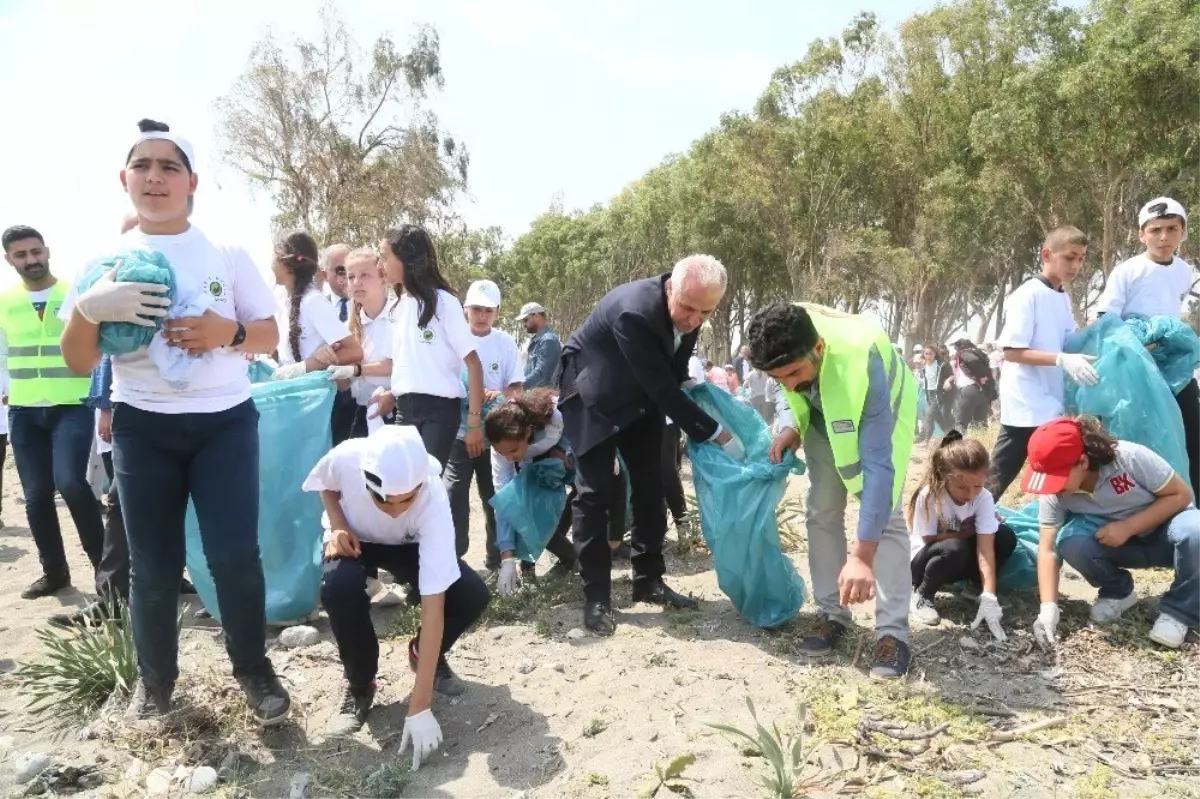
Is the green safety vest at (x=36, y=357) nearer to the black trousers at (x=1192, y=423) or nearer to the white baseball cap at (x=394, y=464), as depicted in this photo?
the white baseball cap at (x=394, y=464)

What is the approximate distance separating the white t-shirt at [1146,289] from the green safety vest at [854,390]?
1883 mm

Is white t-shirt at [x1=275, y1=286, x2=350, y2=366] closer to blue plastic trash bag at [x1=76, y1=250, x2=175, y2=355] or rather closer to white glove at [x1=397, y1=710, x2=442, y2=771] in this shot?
blue plastic trash bag at [x1=76, y1=250, x2=175, y2=355]

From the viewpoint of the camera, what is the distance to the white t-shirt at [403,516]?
246 centimetres

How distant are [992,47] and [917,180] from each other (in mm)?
3113

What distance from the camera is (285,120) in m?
17.8

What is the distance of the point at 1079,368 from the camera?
3.65 metres

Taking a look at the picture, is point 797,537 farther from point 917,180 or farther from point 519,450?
point 917,180

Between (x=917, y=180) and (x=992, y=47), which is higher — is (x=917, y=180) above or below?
below

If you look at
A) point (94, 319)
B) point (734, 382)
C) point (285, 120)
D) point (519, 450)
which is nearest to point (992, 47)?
point (734, 382)

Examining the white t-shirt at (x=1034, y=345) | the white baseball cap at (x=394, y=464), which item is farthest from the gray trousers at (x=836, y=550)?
the white baseball cap at (x=394, y=464)

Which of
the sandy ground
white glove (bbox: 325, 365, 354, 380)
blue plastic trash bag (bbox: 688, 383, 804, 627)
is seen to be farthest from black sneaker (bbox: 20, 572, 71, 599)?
blue plastic trash bag (bbox: 688, 383, 804, 627)

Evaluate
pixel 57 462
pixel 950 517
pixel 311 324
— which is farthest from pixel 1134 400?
pixel 57 462

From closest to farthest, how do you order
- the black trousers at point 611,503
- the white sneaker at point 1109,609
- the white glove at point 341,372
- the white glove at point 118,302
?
the white glove at point 118,302
the white sneaker at point 1109,609
the black trousers at point 611,503
the white glove at point 341,372

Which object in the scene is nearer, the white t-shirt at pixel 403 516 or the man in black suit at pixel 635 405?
the white t-shirt at pixel 403 516
